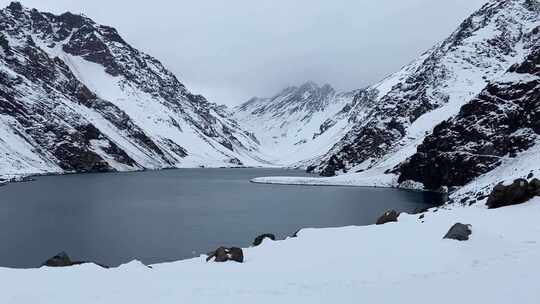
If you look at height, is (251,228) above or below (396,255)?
above

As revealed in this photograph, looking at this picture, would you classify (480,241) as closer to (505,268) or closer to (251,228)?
(505,268)

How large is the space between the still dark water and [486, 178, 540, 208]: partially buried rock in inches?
1041

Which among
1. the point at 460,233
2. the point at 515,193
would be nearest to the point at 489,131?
the point at 515,193

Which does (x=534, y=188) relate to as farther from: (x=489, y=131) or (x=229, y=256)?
(x=489, y=131)

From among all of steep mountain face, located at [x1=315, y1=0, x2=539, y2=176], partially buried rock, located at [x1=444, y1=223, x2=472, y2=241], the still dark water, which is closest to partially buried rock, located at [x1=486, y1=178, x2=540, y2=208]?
partially buried rock, located at [x1=444, y1=223, x2=472, y2=241]

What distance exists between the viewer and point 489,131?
101 m

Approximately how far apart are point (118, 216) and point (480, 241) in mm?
61646

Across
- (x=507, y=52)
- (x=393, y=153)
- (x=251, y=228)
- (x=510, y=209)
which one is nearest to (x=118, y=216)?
(x=251, y=228)

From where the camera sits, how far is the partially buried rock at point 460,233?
25625mm

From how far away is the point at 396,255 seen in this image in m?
24.4

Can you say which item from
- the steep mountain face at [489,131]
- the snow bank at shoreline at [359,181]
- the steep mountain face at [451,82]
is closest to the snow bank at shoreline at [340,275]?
the steep mountain face at [489,131]

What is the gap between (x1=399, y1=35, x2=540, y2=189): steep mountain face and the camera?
304 feet

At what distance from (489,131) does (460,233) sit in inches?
3250

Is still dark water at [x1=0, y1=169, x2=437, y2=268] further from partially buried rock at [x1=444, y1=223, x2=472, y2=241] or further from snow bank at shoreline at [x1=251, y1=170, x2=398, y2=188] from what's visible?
partially buried rock at [x1=444, y1=223, x2=472, y2=241]
